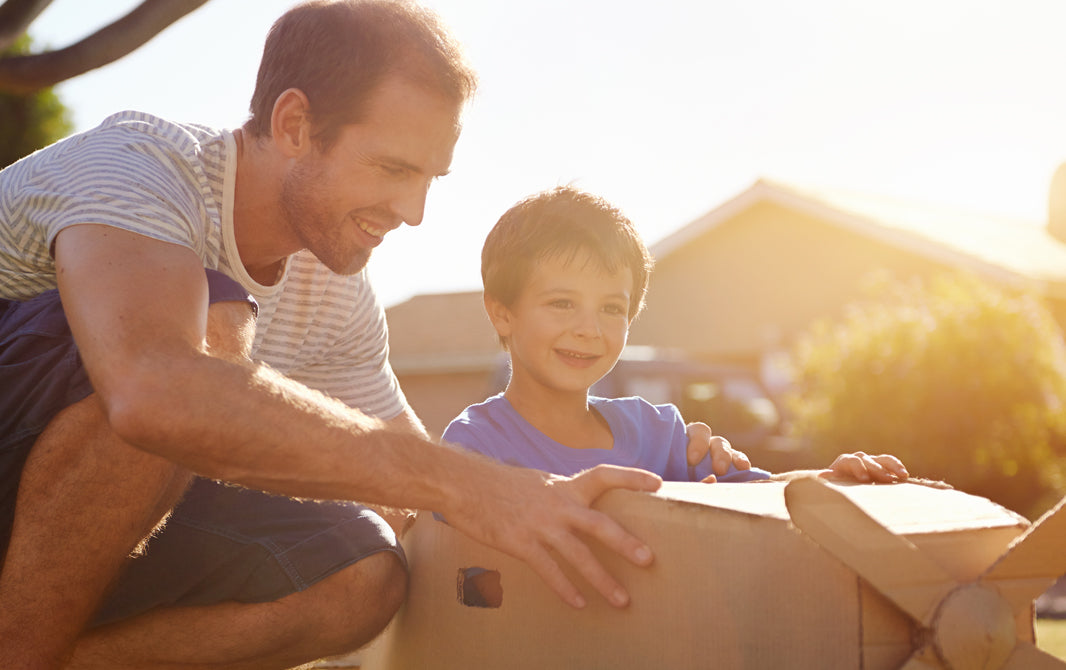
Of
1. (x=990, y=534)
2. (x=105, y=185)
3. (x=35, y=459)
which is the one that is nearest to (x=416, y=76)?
(x=105, y=185)

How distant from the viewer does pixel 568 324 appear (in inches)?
93.8

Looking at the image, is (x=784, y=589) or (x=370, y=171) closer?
(x=784, y=589)

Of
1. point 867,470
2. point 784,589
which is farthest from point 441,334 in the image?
point 784,589

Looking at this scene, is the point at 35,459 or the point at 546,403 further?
the point at 546,403

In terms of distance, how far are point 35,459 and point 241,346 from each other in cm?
38

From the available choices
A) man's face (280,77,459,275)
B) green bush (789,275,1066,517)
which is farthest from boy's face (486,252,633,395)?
green bush (789,275,1066,517)

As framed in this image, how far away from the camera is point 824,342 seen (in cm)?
998

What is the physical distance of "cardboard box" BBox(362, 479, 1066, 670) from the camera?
1.23 m

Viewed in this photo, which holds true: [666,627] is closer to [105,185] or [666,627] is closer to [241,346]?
[241,346]

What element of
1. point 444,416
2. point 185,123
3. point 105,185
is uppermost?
point 185,123

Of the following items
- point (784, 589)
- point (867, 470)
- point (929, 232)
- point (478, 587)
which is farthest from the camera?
point (929, 232)

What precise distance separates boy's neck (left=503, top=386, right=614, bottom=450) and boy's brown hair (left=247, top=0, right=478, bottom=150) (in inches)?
29.6

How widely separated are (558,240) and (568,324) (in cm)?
23

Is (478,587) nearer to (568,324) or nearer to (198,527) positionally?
(198,527)
